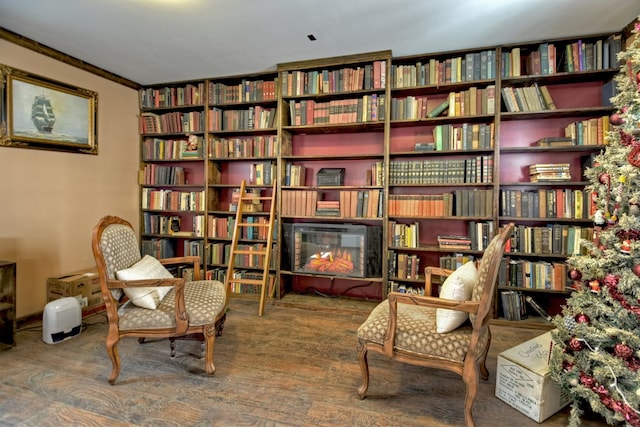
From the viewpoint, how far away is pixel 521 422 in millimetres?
1600

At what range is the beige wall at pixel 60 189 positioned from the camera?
268cm

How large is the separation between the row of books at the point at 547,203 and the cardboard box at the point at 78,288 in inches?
155

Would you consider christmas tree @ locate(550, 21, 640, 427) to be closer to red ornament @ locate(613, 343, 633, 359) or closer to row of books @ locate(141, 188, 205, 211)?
red ornament @ locate(613, 343, 633, 359)

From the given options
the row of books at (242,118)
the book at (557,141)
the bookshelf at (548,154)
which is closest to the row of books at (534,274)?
the bookshelf at (548,154)

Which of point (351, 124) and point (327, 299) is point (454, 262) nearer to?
point (327, 299)

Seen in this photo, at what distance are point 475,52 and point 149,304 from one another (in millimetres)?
3434

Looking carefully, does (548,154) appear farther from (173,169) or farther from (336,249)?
(173,169)

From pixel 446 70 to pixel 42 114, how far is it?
3.86 m

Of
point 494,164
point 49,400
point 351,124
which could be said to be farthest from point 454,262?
point 49,400

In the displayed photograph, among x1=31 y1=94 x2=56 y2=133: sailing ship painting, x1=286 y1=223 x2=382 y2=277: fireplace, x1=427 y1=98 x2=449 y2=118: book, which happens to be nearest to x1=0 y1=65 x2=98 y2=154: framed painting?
x1=31 y1=94 x2=56 y2=133: sailing ship painting

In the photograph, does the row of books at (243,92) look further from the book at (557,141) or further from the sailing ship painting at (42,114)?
the book at (557,141)

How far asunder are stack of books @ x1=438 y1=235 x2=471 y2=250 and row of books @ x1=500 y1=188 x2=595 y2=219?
0.41 metres

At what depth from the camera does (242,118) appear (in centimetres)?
349

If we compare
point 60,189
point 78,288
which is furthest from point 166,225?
point 78,288
